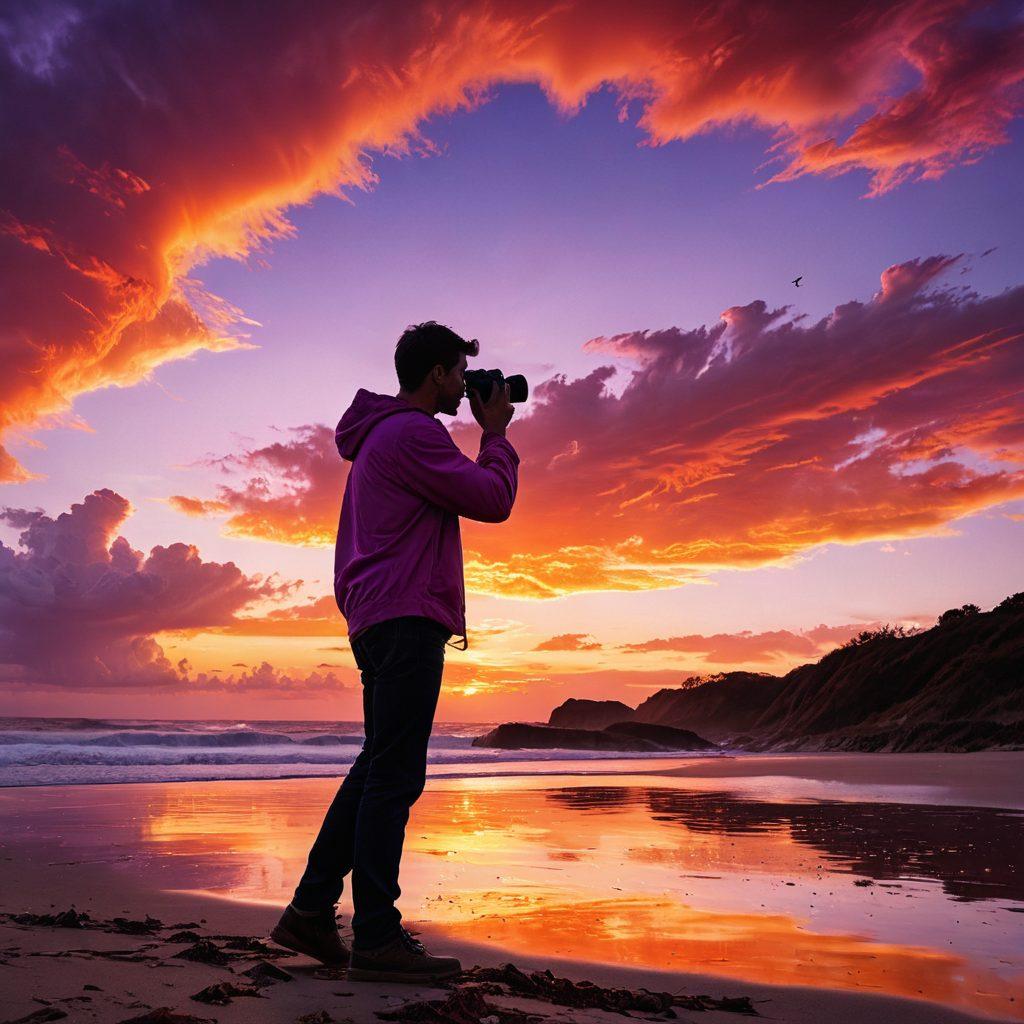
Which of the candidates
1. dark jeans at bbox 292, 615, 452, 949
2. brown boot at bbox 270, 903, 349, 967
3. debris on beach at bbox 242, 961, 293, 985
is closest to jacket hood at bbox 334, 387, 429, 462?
dark jeans at bbox 292, 615, 452, 949

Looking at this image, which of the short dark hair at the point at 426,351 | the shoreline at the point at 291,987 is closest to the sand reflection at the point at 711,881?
the shoreline at the point at 291,987

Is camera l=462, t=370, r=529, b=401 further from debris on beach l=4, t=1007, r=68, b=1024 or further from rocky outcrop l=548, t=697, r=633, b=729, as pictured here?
rocky outcrop l=548, t=697, r=633, b=729

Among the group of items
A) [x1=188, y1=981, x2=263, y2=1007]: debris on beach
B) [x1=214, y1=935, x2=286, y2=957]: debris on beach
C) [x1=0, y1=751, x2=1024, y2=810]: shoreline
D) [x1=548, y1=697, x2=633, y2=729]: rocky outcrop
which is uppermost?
[x1=548, y1=697, x2=633, y2=729]: rocky outcrop

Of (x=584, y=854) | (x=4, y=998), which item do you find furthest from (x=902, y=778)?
(x=4, y=998)

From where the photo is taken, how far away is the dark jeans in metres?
3.08

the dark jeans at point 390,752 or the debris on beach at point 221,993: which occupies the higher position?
the dark jeans at point 390,752

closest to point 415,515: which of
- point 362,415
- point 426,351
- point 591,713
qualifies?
point 362,415

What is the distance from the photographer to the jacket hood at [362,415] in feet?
11.7

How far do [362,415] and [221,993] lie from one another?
84.2 inches

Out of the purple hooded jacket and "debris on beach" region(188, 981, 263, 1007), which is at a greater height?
the purple hooded jacket

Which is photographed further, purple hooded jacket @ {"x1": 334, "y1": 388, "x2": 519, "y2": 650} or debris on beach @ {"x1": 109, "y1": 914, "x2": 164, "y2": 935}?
debris on beach @ {"x1": 109, "y1": 914, "x2": 164, "y2": 935}

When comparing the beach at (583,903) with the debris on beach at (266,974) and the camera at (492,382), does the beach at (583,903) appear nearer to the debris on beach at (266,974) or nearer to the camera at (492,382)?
the debris on beach at (266,974)

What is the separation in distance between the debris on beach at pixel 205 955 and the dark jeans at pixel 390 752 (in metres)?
0.31

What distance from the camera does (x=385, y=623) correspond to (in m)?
3.19
